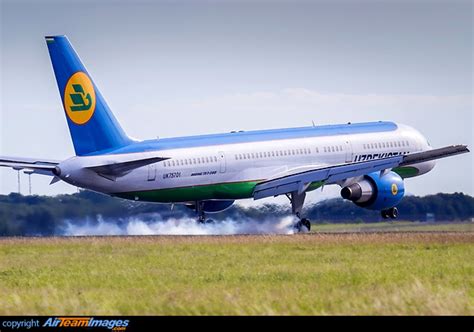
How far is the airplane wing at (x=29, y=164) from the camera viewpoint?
194ft

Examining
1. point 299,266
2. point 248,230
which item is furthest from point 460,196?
point 299,266

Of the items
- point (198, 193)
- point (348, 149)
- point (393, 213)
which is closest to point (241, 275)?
point (198, 193)

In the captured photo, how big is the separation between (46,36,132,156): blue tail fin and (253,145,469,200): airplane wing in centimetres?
1040

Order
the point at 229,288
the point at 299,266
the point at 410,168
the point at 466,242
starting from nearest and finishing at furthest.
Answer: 1. the point at 229,288
2. the point at 299,266
3. the point at 466,242
4. the point at 410,168

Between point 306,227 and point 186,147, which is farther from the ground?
point 186,147

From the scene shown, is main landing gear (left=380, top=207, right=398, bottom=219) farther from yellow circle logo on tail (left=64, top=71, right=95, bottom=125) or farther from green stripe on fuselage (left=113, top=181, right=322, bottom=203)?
yellow circle logo on tail (left=64, top=71, right=95, bottom=125)

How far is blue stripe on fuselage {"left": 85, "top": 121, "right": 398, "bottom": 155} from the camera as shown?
2389 inches

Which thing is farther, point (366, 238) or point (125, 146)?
point (125, 146)

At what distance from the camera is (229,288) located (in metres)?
33.5

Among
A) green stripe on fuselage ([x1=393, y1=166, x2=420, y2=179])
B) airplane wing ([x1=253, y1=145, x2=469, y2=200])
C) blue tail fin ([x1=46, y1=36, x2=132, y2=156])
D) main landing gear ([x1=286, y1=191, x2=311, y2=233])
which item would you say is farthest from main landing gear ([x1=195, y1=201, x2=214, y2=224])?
green stripe on fuselage ([x1=393, y1=166, x2=420, y2=179])

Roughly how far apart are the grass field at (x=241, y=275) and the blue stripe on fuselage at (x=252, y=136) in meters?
5.95

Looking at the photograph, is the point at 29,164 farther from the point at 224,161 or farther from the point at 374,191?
the point at 374,191

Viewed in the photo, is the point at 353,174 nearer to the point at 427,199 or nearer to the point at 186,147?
the point at 186,147

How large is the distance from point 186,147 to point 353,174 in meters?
8.62
